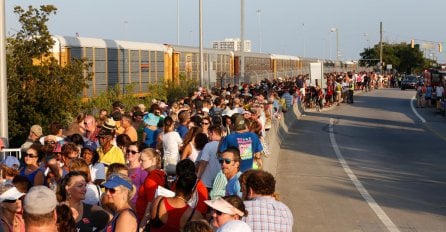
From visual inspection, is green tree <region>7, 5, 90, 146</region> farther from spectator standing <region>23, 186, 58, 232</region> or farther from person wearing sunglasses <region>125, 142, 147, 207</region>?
spectator standing <region>23, 186, 58, 232</region>

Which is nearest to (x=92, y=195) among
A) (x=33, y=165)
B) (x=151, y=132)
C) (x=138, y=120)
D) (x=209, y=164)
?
(x=33, y=165)

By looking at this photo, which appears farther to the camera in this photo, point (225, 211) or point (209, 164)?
point (209, 164)

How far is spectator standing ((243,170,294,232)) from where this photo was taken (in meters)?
7.61

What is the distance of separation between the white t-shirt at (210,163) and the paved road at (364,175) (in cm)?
304

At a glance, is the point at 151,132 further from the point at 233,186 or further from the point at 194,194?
the point at 194,194

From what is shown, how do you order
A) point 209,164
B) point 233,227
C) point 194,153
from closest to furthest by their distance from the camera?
1. point 233,227
2. point 209,164
3. point 194,153

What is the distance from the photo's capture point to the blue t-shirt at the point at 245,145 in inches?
453

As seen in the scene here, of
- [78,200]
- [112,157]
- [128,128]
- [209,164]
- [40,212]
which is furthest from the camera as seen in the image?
[128,128]

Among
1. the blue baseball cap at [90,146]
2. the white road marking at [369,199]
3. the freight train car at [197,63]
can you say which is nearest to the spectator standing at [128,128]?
the blue baseball cap at [90,146]

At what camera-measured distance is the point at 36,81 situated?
22.0 m

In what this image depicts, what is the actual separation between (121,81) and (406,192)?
17175 mm

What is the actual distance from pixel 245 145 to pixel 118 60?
2186cm

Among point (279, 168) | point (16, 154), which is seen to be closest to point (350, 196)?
point (279, 168)

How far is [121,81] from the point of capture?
1313 inches
